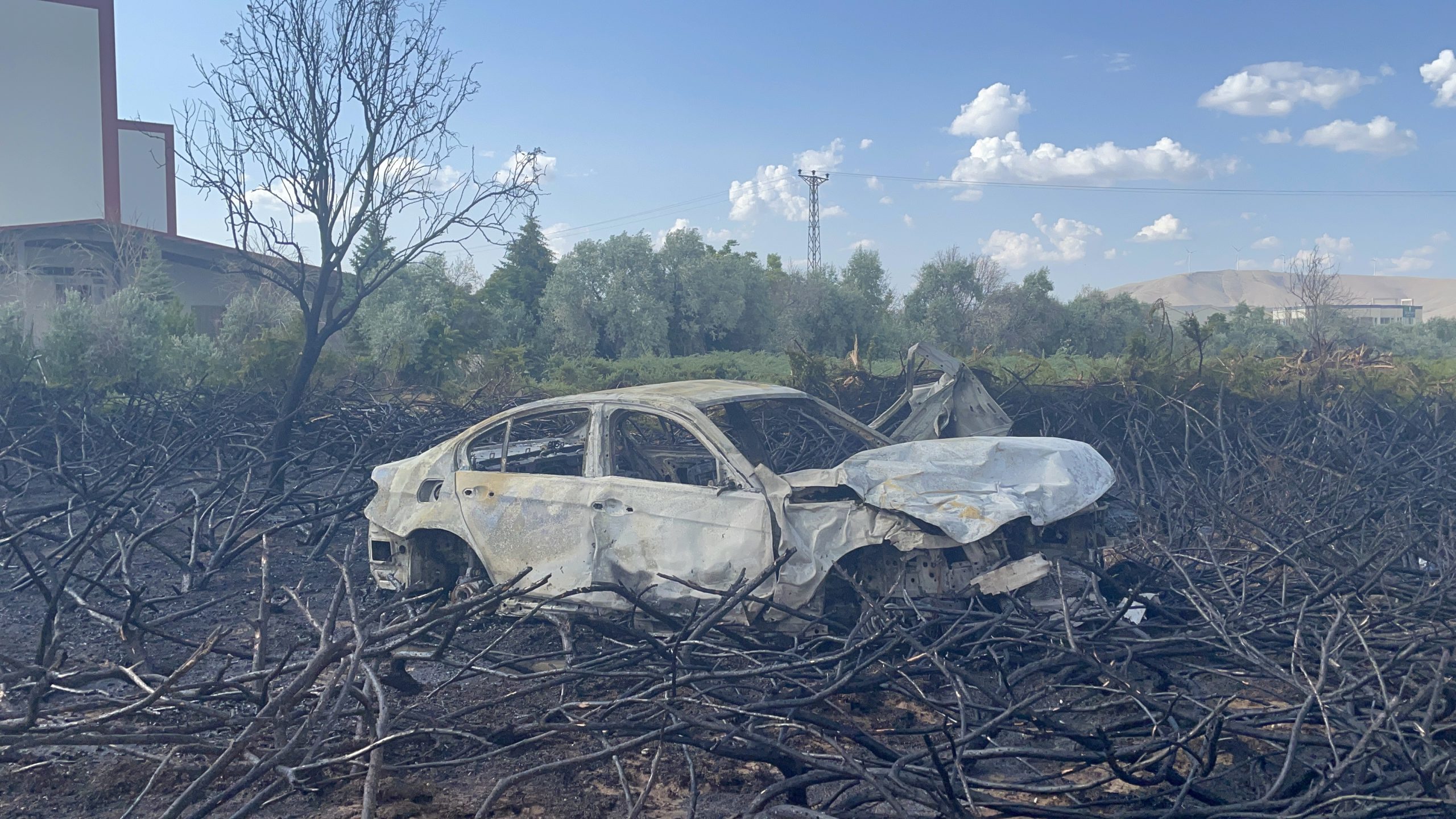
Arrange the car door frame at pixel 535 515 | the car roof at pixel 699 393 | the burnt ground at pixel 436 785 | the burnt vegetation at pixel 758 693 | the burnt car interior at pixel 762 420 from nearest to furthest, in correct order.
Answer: the burnt vegetation at pixel 758 693 < the burnt ground at pixel 436 785 < the car door frame at pixel 535 515 < the car roof at pixel 699 393 < the burnt car interior at pixel 762 420

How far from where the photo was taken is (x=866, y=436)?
6.10 metres

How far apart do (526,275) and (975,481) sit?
32.1m

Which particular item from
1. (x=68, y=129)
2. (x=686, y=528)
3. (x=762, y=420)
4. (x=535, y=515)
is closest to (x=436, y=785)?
(x=686, y=528)

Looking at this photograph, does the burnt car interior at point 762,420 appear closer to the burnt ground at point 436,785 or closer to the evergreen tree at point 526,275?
the burnt ground at point 436,785

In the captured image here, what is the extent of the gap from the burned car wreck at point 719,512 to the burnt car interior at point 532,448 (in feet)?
0.06

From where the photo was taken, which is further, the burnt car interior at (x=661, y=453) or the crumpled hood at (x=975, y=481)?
the burnt car interior at (x=661, y=453)

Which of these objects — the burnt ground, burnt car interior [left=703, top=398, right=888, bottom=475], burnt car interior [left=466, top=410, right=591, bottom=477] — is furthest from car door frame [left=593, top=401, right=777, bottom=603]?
the burnt ground

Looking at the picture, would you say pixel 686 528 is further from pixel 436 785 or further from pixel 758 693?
pixel 436 785

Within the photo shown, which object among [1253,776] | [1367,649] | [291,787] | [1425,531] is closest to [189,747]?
[291,787]

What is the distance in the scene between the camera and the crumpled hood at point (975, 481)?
4.55m

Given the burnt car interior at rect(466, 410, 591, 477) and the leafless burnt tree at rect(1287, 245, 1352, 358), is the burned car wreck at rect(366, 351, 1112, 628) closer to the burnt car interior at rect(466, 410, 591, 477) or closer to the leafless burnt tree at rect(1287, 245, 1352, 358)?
the burnt car interior at rect(466, 410, 591, 477)

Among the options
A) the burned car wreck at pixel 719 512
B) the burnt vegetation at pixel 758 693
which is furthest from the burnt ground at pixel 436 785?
the burned car wreck at pixel 719 512

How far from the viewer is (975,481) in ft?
15.8

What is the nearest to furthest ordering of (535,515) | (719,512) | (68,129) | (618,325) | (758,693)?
(758,693) → (719,512) → (535,515) → (618,325) → (68,129)
